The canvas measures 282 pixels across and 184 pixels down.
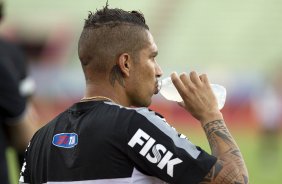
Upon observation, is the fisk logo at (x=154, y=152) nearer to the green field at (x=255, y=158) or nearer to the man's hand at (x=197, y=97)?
the man's hand at (x=197, y=97)

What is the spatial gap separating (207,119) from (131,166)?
384 mm

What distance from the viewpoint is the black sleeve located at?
279cm

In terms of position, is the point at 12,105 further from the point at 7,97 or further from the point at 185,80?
the point at 185,80

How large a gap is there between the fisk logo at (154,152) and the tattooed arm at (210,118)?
0.14 m

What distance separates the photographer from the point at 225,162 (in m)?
2.80

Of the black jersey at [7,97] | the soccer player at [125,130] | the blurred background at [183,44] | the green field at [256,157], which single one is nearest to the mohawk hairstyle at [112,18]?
the soccer player at [125,130]

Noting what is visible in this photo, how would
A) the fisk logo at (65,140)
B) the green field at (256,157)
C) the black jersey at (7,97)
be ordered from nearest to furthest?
1. the fisk logo at (65,140)
2. the black jersey at (7,97)
3. the green field at (256,157)

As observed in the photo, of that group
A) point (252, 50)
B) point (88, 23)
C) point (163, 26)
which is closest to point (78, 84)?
point (163, 26)

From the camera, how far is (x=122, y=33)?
9.89 ft

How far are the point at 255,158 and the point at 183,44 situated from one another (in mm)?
6107

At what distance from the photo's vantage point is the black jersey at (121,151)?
2797mm

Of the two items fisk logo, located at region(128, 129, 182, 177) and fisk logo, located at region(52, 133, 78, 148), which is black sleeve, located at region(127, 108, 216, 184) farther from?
fisk logo, located at region(52, 133, 78, 148)

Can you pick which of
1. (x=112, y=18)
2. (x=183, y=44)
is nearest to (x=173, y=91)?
(x=112, y=18)

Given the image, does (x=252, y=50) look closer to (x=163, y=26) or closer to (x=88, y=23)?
(x=163, y=26)
